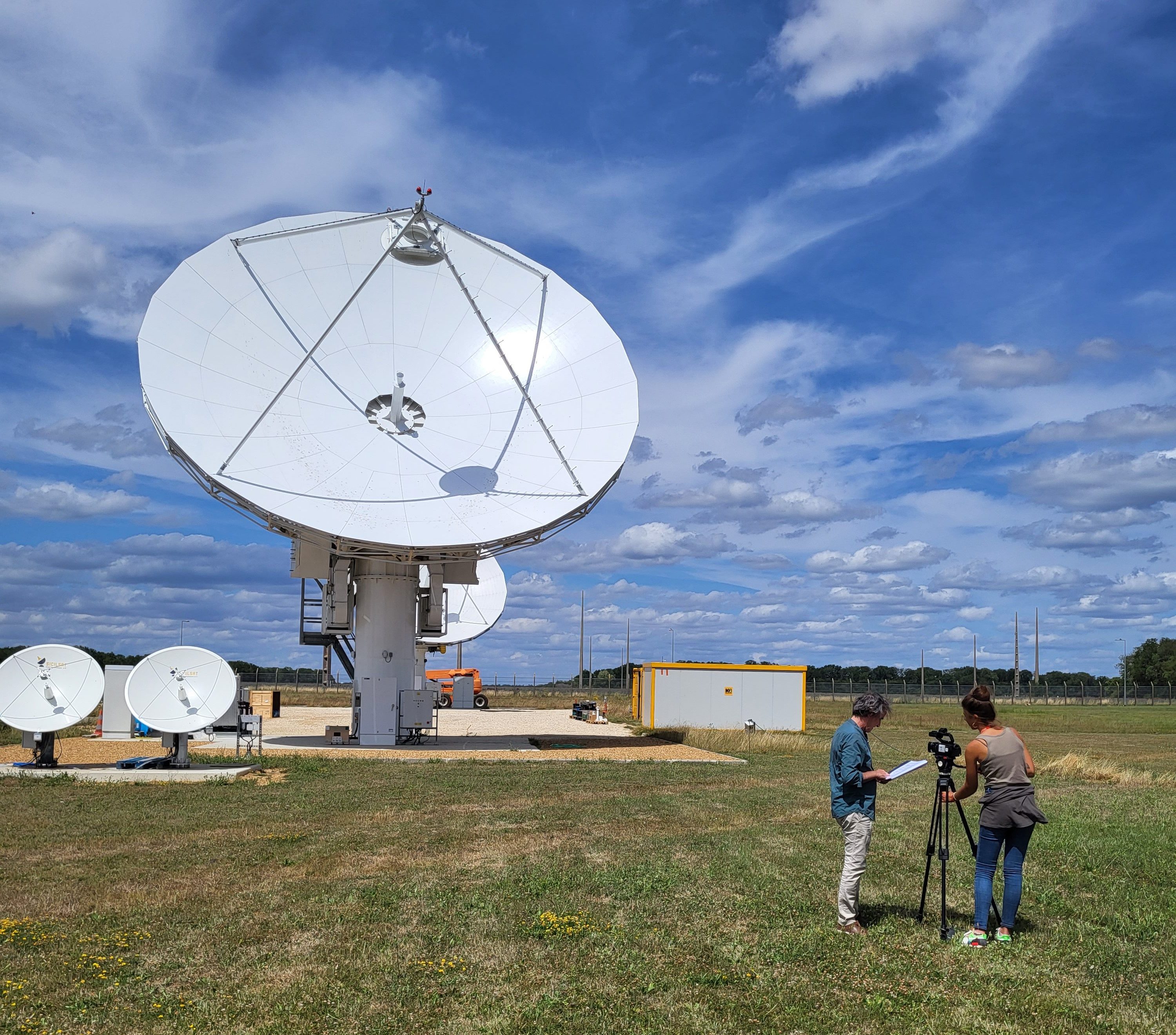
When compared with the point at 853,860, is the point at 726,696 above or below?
below

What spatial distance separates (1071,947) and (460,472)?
21.4 m

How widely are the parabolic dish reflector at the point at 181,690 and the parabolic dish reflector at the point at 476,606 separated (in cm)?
3339

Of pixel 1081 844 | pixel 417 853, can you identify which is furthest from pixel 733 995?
pixel 1081 844

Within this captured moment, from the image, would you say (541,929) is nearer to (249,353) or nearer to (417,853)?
(417,853)

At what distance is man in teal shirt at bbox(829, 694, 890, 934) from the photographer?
28.7 ft

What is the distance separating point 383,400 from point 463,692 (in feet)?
120

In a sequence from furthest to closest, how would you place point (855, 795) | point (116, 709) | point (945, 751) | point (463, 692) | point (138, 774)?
point (463, 692) → point (116, 709) → point (138, 774) → point (855, 795) → point (945, 751)

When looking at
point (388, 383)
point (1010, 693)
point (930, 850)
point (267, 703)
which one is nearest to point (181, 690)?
point (388, 383)

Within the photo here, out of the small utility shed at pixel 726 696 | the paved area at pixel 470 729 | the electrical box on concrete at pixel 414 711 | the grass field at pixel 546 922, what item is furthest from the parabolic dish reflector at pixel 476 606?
the grass field at pixel 546 922

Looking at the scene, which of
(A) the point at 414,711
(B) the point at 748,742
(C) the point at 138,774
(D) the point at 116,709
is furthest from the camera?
(B) the point at 748,742

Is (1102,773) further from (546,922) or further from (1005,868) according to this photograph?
(546,922)

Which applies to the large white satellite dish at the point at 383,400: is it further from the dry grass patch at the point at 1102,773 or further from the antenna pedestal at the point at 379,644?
the dry grass patch at the point at 1102,773

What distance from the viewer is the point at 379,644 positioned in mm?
31266

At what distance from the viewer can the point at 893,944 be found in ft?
27.6
